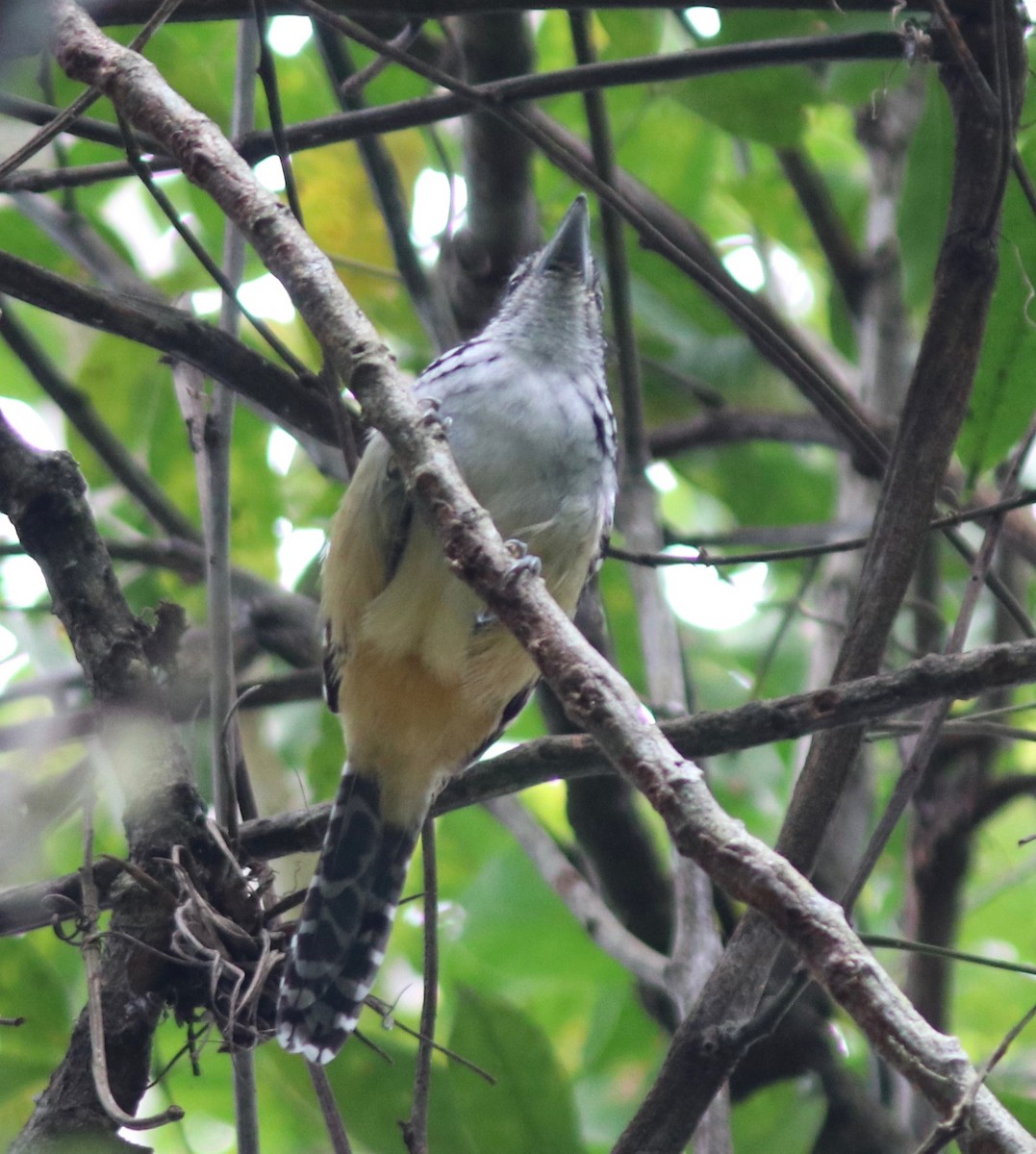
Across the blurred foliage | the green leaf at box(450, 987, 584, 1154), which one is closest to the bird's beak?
the blurred foliage

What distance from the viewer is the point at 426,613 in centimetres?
290

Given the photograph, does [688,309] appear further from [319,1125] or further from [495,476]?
[319,1125]

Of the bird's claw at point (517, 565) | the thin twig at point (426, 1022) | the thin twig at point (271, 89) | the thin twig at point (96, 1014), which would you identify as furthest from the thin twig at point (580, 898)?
the thin twig at point (271, 89)

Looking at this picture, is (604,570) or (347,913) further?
(604,570)

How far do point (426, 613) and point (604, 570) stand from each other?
142 cm

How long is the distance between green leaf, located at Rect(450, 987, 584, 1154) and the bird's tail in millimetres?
240

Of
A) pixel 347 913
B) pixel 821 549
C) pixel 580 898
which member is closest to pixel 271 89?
pixel 821 549

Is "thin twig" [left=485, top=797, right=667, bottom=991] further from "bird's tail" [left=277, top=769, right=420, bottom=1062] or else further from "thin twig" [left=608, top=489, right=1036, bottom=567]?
"thin twig" [left=608, top=489, right=1036, bottom=567]

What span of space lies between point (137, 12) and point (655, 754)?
1.81m

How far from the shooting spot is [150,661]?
223 centimetres

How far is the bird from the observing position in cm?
285

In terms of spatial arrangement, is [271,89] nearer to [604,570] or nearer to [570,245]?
[570,245]

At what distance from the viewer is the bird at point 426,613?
2852 millimetres

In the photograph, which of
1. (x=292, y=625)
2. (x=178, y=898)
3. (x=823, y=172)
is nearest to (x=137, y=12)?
(x=178, y=898)
